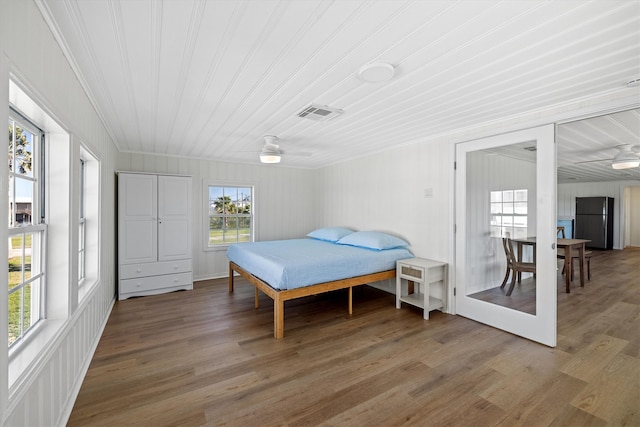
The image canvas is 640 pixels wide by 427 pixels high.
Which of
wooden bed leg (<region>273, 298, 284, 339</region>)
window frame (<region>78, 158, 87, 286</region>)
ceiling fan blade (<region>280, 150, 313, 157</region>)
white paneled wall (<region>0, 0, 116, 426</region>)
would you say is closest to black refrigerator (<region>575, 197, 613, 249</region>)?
ceiling fan blade (<region>280, 150, 313, 157</region>)

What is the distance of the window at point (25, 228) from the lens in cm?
149

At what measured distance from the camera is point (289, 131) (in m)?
3.52

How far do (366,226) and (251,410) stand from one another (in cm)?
357

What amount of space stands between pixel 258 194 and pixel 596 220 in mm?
10522

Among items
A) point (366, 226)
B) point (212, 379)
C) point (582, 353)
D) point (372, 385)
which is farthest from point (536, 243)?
point (212, 379)

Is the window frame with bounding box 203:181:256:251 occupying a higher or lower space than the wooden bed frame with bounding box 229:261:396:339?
higher

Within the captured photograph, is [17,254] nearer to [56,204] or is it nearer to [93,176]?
[56,204]

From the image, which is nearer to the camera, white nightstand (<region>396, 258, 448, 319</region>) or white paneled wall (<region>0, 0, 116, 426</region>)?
white paneled wall (<region>0, 0, 116, 426</region>)

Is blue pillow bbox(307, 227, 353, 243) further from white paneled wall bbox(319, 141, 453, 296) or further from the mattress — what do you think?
the mattress

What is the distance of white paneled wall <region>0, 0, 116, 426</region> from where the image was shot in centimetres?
106

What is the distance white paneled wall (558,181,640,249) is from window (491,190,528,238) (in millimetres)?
8806

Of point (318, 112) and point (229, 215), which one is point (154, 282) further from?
point (318, 112)

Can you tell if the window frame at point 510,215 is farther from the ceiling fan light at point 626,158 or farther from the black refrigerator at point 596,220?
the black refrigerator at point 596,220

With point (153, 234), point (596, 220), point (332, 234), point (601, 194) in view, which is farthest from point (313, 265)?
point (601, 194)
